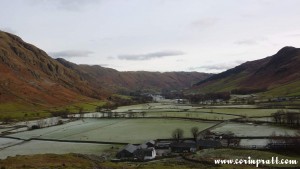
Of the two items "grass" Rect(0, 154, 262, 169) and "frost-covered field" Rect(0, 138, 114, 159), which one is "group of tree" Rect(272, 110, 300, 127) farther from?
"frost-covered field" Rect(0, 138, 114, 159)

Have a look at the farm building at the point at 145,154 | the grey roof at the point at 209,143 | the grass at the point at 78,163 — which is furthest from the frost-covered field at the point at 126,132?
the grass at the point at 78,163

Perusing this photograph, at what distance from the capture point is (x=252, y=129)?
341 ft

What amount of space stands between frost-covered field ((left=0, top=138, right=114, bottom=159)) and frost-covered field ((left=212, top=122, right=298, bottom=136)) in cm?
3532

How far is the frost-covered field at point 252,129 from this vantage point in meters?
94.1

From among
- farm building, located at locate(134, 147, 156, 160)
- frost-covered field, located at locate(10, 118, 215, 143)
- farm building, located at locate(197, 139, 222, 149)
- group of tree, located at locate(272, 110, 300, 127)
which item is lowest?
farm building, located at locate(134, 147, 156, 160)

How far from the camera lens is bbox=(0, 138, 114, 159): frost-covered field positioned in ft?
274

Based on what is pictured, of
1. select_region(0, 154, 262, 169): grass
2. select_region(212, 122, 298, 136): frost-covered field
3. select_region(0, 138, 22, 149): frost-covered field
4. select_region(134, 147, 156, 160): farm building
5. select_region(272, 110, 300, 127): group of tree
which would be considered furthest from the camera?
select_region(272, 110, 300, 127): group of tree

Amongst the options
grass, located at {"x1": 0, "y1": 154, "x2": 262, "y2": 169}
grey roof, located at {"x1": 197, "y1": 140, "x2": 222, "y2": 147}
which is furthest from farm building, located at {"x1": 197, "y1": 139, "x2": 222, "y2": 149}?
grass, located at {"x1": 0, "y1": 154, "x2": 262, "y2": 169}

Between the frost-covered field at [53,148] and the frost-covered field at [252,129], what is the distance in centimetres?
3532

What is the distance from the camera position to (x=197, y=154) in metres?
71.1

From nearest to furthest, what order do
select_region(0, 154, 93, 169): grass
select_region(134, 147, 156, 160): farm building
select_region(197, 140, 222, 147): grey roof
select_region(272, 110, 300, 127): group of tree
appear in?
select_region(0, 154, 93, 169): grass → select_region(134, 147, 156, 160): farm building → select_region(197, 140, 222, 147): grey roof → select_region(272, 110, 300, 127): group of tree

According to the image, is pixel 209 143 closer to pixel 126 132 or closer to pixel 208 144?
pixel 208 144

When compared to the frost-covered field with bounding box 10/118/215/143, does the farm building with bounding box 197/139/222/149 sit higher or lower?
lower

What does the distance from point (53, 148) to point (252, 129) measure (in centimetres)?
5394
